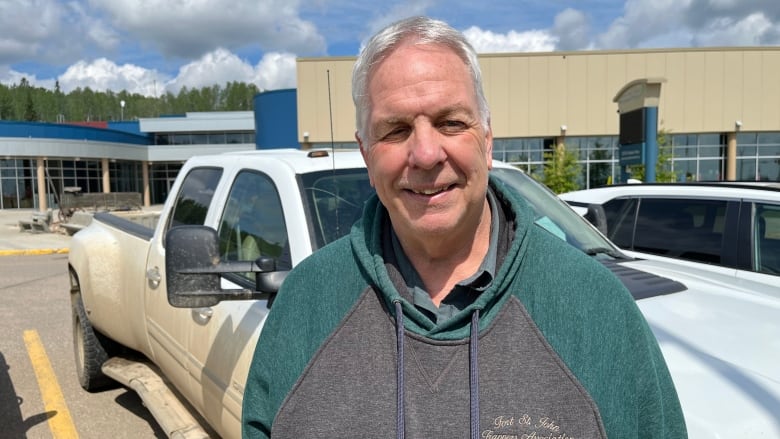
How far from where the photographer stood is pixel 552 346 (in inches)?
53.9

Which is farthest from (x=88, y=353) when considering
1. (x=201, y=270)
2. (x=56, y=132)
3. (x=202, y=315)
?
(x=56, y=132)

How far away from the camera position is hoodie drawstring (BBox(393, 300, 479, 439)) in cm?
135

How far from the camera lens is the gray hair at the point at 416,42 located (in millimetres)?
1484

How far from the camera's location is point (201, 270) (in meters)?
2.52

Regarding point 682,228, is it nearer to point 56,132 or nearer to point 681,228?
point 681,228

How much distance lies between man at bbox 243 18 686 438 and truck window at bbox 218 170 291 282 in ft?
4.20

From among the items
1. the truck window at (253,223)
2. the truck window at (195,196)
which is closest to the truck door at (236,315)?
the truck window at (253,223)

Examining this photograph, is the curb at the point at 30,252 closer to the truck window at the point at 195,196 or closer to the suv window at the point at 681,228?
the truck window at the point at 195,196

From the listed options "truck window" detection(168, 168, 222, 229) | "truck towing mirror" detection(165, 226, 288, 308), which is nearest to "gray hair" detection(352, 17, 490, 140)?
"truck towing mirror" detection(165, 226, 288, 308)

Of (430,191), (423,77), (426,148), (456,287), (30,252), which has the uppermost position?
(423,77)

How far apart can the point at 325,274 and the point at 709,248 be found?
442 centimetres

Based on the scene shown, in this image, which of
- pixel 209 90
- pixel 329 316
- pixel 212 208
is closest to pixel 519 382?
pixel 329 316

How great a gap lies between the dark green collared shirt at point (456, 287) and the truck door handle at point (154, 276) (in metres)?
2.68

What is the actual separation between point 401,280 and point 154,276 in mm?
2816
